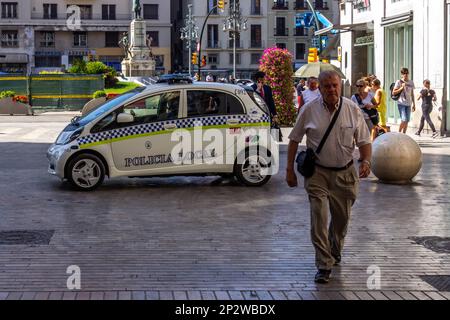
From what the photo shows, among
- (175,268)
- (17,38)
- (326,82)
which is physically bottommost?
(175,268)

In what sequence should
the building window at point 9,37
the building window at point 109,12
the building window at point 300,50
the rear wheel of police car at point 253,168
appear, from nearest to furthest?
the rear wheel of police car at point 253,168
the building window at point 9,37
the building window at point 109,12
the building window at point 300,50

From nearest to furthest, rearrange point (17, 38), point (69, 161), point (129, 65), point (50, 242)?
point (50, 242) → point (69, 161) → point (129, 65) → point (17, 38)

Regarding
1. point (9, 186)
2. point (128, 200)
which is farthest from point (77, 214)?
point (9, 186)

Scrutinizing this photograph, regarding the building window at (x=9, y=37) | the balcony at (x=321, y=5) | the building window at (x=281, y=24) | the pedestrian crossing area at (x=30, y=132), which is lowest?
the pedestrian crossing area at (x=30, y=132)

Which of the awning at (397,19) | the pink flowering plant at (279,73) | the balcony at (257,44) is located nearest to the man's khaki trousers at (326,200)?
the pink flowering plant at (279,73)

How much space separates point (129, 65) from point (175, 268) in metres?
55.1

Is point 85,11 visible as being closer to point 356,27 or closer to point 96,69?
point 96,69

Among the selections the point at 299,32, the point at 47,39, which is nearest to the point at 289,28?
the point at 299,32

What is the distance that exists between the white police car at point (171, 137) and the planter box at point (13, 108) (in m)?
30.0

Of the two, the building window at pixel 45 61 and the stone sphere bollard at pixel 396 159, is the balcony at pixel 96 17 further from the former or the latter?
the stone sphere bollard at pixel 396 159

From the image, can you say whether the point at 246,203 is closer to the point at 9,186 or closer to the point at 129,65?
the point at 9,186

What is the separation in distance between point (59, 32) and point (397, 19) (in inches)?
2453

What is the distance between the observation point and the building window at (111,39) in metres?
88.8

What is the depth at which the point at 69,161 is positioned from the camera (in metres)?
13.7
